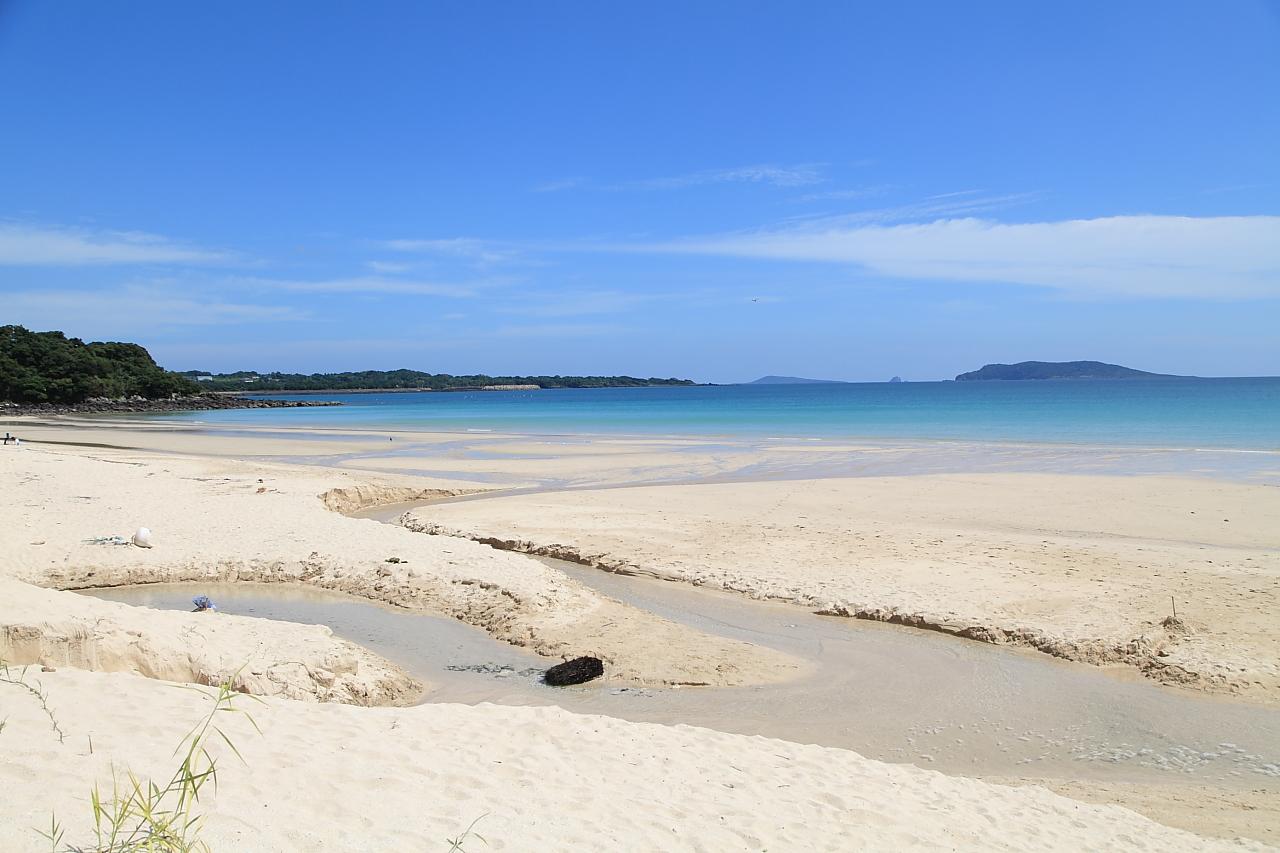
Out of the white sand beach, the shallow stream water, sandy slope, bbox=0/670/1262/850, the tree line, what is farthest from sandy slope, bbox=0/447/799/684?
the tree line

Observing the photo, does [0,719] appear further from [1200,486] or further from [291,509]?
[1200,486]

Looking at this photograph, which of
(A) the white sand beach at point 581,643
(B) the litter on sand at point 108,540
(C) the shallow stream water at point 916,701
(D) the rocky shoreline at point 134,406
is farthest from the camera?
(D) the rocky shoreline at point 134,406

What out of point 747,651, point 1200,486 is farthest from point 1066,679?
point 1200,486

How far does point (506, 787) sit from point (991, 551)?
10.3 metres

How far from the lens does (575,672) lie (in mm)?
7879

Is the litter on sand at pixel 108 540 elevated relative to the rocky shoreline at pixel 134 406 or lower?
lower

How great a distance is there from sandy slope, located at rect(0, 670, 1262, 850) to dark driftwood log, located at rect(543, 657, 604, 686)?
1.63 meters

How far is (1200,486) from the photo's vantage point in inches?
778

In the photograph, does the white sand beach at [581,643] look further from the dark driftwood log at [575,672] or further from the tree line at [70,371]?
the tree line at [70,371]

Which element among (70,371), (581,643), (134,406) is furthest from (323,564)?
(70,371)

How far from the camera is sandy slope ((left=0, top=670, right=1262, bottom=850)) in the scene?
152 inches

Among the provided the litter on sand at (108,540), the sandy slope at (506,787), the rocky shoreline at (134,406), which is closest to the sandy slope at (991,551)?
the sandy slope at (506,787)

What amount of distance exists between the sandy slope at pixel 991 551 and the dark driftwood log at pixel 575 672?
3.58 meters

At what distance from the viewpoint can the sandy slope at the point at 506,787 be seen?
3.86 metres
